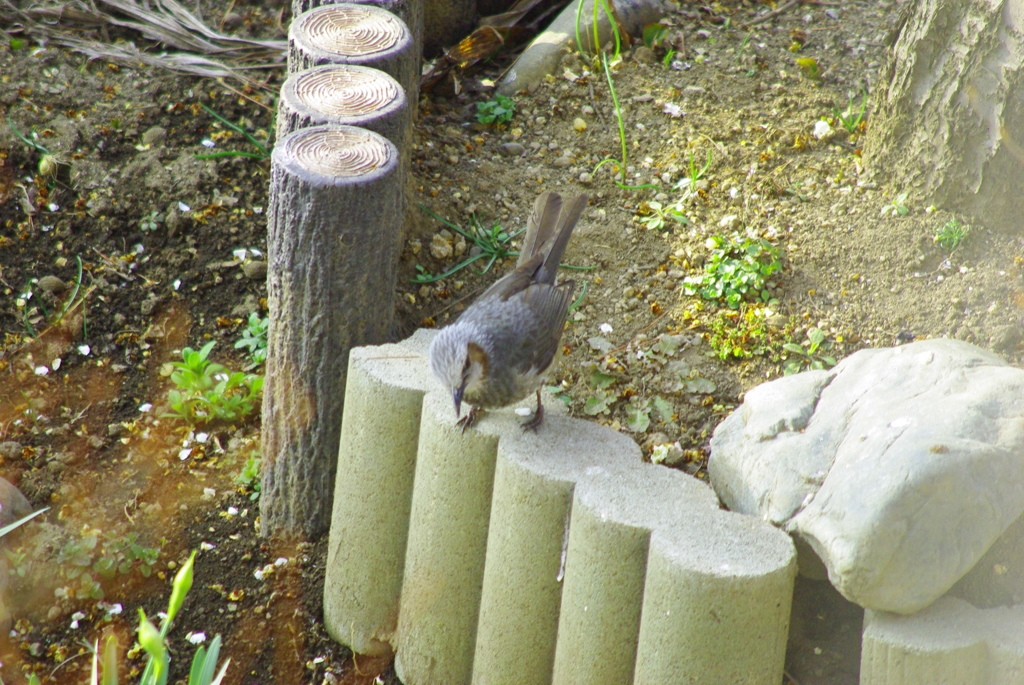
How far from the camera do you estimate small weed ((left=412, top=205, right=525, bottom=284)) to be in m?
4.44

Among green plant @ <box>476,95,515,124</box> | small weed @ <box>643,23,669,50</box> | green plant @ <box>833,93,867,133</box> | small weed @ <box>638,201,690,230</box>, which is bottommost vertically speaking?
small weed @ <box>638,201,690,230</box>

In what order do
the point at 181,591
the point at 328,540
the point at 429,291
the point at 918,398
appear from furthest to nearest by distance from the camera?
1. the point at 429,291
2. the point at 328,540
3. the point at 918,398
4. the point at 181,591

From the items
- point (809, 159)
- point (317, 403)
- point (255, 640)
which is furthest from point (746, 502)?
point (809, 159)

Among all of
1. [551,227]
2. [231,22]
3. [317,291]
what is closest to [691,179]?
[551,227]

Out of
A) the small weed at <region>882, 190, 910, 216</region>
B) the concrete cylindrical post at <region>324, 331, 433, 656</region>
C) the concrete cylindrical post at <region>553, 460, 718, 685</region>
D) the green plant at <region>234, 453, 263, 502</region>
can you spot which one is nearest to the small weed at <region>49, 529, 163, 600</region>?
the green plant at <region>234, 453, 263, 502</region>

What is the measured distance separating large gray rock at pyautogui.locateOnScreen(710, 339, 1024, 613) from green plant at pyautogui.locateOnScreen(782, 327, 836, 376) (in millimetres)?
645

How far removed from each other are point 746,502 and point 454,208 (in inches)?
92.6

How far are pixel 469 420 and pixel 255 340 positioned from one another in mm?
1734

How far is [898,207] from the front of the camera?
13.8 ft

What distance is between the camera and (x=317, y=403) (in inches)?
144

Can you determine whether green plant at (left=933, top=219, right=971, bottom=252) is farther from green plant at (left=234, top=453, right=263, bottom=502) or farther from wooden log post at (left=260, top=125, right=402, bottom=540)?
green plant at (left=234, top=453, right=263, bottom=502)

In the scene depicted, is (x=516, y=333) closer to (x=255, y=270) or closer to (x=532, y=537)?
(x=532, y=537)

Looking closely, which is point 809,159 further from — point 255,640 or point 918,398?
point 255,640

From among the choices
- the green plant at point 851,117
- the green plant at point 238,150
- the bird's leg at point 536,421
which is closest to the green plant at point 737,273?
the green plant at point 851,117
